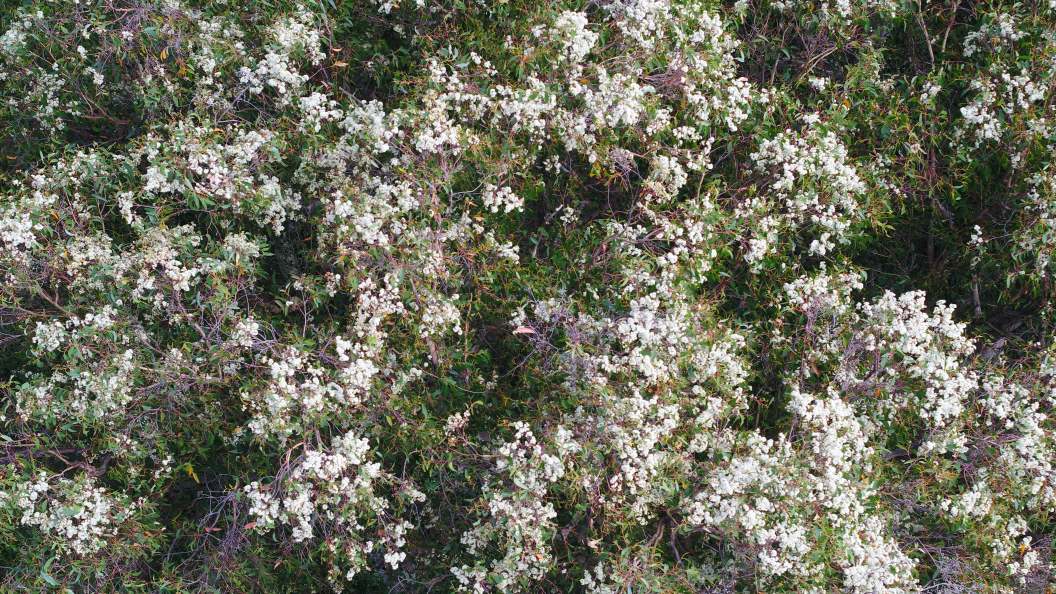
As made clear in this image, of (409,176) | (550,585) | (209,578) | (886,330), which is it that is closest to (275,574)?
(209,578)

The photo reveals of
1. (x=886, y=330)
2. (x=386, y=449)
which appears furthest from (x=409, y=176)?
(x=886, y=330)

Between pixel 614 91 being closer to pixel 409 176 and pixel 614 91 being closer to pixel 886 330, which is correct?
pixel 409 176

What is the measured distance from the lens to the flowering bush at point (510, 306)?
567 centimetres

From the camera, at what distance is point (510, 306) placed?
6.49 m

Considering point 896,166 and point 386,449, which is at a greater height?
point 896,166

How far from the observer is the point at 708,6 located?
275 inches

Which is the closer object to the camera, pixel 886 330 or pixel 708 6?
pixel 886 330

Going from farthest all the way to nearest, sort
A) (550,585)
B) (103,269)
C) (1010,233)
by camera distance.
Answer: (1010,233)
(550,585)
(103,269)

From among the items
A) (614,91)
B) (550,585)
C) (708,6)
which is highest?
(708,6)

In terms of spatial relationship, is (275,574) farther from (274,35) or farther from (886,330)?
(886,330)

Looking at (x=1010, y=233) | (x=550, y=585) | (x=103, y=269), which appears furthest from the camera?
(x=1010, y=233)

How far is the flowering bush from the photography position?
5.67 m

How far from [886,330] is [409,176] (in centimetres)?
329

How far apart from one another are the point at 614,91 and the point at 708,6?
1.35 metres
